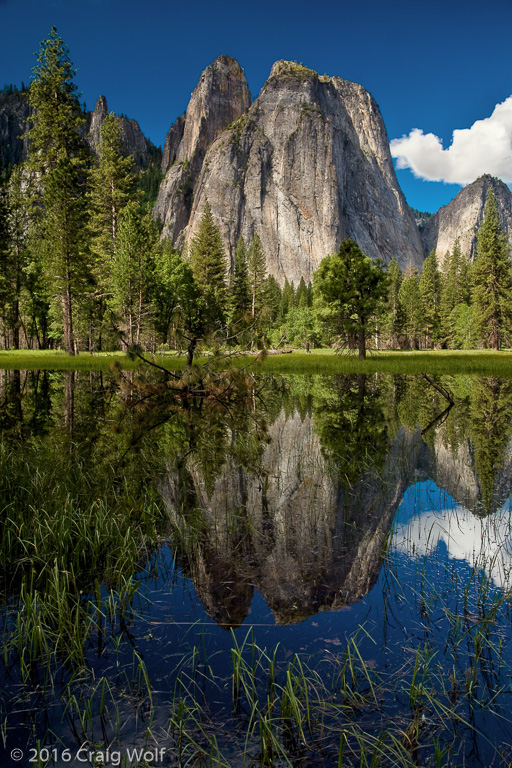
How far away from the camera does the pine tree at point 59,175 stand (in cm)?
3134

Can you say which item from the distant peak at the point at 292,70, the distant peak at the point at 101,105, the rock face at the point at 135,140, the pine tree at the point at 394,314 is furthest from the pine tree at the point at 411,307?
the distant peak at the point at 101,105

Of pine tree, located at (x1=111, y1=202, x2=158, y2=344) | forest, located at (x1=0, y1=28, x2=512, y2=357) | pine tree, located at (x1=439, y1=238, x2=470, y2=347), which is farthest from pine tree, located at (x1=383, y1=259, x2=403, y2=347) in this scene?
pine tree, located at (x1=111, y1=202, x2=158, y2=344)

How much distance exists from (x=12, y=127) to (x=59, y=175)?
168 metres

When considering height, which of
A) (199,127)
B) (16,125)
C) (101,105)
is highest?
(101,105)

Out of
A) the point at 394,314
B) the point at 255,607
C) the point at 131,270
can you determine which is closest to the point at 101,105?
the point at 394,314

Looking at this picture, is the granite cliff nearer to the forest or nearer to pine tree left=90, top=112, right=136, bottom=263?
the forest

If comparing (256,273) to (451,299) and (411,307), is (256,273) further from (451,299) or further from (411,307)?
(451,299)

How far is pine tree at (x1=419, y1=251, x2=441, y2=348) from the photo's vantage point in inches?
3017

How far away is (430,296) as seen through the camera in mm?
77500

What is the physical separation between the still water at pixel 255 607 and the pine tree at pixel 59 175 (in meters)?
28.7

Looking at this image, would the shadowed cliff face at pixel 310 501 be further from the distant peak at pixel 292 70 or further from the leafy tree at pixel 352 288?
the distant peak at pixel 292 70

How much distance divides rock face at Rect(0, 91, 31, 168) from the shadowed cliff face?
183814 mm

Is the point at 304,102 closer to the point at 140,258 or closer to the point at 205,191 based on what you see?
the point at 205,191

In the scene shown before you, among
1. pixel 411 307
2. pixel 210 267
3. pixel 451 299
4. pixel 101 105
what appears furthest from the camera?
pixel 101 105
